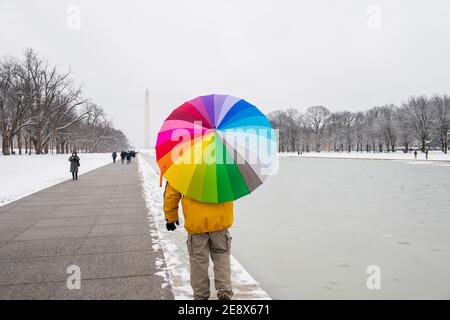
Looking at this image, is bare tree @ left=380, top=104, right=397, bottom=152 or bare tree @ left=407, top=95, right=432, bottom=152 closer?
bare tree @ left=407, top=95, right=432, bottom=152

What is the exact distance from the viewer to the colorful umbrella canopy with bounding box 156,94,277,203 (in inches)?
117

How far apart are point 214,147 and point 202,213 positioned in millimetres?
651

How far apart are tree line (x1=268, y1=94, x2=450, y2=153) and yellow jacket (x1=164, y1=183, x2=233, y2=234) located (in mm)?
75936

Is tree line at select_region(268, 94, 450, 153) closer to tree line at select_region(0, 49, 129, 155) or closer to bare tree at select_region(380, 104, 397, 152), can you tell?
bare tree at select_region(380, 104, 397, 152)

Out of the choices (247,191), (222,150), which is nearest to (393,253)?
(247,191)

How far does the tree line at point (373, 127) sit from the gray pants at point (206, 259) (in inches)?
2986

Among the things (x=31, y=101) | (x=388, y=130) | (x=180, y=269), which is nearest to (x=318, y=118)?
(x=388, y=130)

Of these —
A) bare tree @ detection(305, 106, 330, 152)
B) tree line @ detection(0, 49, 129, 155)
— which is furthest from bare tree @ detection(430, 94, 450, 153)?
tree line @ detection(0, 49, 129, 155)

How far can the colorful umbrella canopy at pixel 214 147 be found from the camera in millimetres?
2965

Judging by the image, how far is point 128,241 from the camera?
586cm

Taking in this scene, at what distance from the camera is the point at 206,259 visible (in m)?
3.32

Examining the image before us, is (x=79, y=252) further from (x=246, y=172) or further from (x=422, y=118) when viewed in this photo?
(x=422, y=118)
